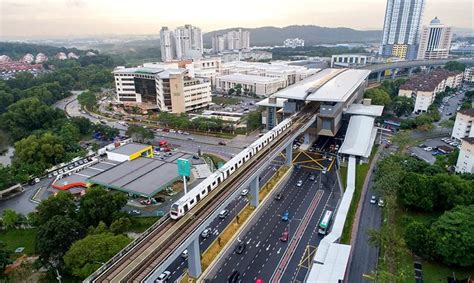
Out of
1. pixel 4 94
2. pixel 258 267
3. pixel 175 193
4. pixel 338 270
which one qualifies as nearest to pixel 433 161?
pixel 338 270

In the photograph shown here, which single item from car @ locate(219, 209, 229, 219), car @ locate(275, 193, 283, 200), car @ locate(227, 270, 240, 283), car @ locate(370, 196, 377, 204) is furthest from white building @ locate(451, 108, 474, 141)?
car @ locate(227, 270, 240, 283)

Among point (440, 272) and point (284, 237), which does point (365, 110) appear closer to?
point (440, 272)

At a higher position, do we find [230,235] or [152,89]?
[152,89]

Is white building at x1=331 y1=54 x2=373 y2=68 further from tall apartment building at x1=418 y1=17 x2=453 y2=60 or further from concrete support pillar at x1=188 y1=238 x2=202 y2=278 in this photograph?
concrete support pillar at x1=188 y1=238 x2=202 y2=278

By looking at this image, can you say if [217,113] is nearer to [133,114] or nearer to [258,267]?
[133,114]

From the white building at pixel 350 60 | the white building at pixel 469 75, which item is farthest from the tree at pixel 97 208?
the white building at pixel 350 60

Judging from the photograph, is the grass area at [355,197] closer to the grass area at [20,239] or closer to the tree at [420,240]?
the tree at [420,240]
